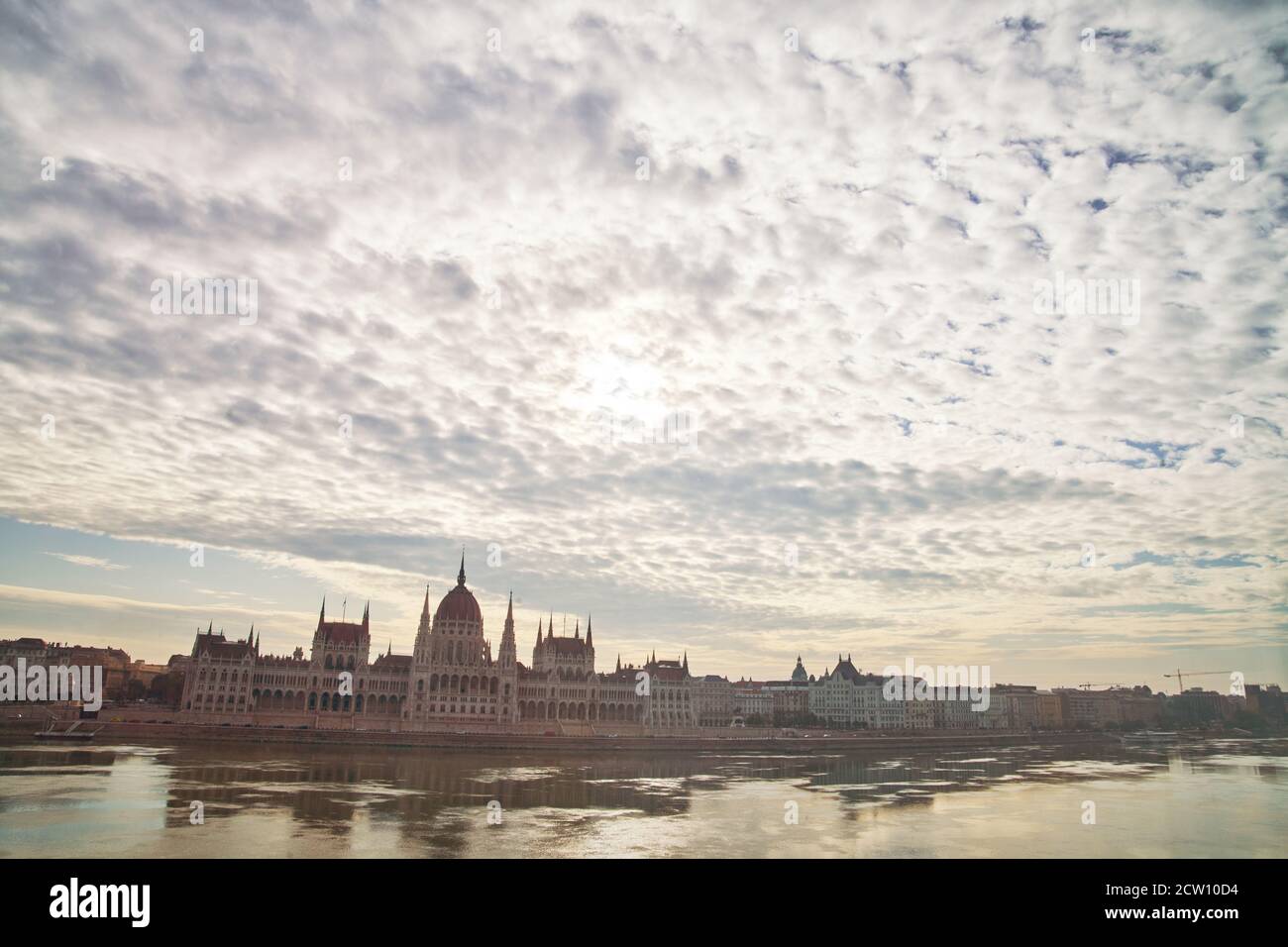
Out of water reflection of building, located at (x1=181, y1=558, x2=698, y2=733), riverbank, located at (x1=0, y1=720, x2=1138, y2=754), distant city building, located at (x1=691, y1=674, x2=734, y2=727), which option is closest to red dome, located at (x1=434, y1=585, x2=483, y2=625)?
water reflection of building, located at (x1=181, y1=558, x2=698, y2=733)

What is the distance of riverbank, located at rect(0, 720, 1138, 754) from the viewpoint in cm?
7850

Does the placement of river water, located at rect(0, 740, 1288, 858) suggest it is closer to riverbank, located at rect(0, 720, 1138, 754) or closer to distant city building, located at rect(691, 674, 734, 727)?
riverbank, located at rect(0, 720, 1138, 754)

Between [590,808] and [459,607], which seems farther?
[459,607]

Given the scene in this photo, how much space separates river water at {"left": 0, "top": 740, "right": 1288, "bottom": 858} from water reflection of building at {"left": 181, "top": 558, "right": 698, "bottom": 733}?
39096mm

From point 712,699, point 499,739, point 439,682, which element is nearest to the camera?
point 499,739

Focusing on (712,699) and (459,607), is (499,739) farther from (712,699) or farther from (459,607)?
(712,699)

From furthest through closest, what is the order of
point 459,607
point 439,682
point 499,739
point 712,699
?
point 712,699, point 459,607, point 439,682, point 499,739

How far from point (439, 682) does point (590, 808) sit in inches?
3171

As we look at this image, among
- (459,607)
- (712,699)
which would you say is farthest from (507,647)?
(712,699)

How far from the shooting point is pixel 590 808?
42500 millimetres

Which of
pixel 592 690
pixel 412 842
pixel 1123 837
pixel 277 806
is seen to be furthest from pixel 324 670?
pixel 1123 837
